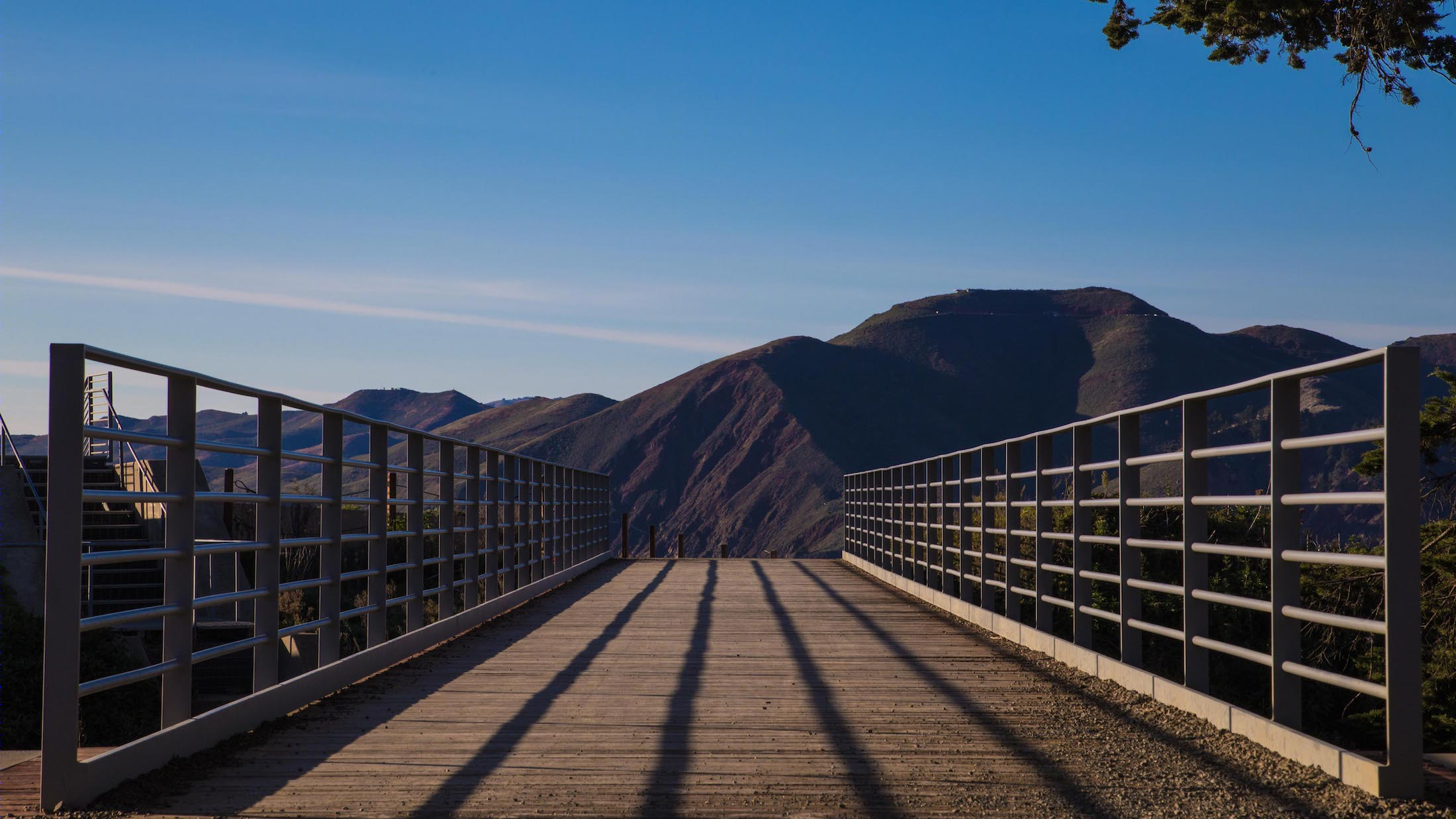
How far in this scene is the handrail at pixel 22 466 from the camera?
19.3 meters

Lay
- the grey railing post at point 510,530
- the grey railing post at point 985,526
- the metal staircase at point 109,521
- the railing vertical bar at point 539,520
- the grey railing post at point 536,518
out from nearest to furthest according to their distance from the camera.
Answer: the grey railing post at point 985,526
the grey railing post at point 510,530
the grey railing post at point 536,518
the railing vertical bar at point 539,520
the metal staircase at point 109,521

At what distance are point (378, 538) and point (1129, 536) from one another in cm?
408

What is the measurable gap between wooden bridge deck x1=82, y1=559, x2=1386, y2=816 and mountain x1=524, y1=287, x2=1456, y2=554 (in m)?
117

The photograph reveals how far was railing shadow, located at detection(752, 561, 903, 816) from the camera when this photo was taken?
4.09 metres

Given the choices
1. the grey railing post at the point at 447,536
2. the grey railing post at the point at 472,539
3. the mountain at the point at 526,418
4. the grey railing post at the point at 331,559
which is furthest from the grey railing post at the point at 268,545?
the mountain at the point at 526,418

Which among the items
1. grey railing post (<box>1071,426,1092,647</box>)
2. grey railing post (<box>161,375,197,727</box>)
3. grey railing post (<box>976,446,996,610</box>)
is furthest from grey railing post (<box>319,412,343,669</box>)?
grey railing post (<box>976,446,996,610</box>)

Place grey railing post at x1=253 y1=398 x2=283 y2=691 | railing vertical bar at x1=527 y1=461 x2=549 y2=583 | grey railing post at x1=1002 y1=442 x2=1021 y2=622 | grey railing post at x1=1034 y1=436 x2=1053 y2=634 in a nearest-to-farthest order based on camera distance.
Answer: grey railing post at x1=253 y1=398 x2=283 y2=691, grey railing post at x1=1034 y1=436 x2=1053 y2=634, grey railing post at x1=1002 y1=442 x2=1021 y2=622, railing vertical bar at x1=527 y1=461 x2=549 y2=583

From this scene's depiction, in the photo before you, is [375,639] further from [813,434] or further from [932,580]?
[813,434]

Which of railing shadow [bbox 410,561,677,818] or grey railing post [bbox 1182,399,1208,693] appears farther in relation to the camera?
grey railing post [bbox 1182,399,1208,693]

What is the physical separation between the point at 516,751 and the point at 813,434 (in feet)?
457

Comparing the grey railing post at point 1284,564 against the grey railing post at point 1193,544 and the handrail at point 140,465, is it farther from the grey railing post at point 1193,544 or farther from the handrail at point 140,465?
the handrail at point 140,465

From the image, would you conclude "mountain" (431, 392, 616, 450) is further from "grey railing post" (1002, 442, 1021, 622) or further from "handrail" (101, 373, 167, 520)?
"grey railing post" (1002, 442, 1021, 622)

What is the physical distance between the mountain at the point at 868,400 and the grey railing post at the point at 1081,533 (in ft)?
383

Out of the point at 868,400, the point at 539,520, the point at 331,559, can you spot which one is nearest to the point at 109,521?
the point at 539,520
